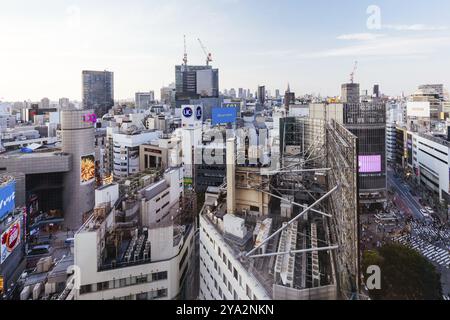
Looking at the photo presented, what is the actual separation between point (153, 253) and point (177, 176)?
12.7 feet

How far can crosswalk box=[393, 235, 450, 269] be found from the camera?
24.5 feet

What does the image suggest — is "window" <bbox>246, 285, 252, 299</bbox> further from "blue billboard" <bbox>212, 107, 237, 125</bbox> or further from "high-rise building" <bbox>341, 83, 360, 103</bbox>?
"high-rise building" <bbox>341, 83, 360, 103</bbox>

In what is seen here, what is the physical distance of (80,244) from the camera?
3.59 meters

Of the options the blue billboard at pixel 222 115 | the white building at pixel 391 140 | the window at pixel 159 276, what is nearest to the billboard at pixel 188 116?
the blue billboard at pixel 222 115

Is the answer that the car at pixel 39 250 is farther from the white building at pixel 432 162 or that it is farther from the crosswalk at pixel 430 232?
the white building at pixel 432 162

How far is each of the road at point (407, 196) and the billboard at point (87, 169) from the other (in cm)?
1046

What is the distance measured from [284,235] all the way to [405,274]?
295cm

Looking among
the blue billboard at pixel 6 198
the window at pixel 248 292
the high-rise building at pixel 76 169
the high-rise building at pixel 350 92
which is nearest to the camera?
the window at pixel 248 292

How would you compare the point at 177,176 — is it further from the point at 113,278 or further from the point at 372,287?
the point at 372,287

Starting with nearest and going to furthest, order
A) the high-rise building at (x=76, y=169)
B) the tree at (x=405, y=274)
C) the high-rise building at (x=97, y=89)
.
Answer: the tree at (x=405, y=274)
the high-rise building at (x=76, y=169)
the high-rise building at (x=97, y=89)

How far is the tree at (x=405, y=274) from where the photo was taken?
4.88 m

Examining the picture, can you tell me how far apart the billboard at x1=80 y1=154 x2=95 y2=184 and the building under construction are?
5.87m
